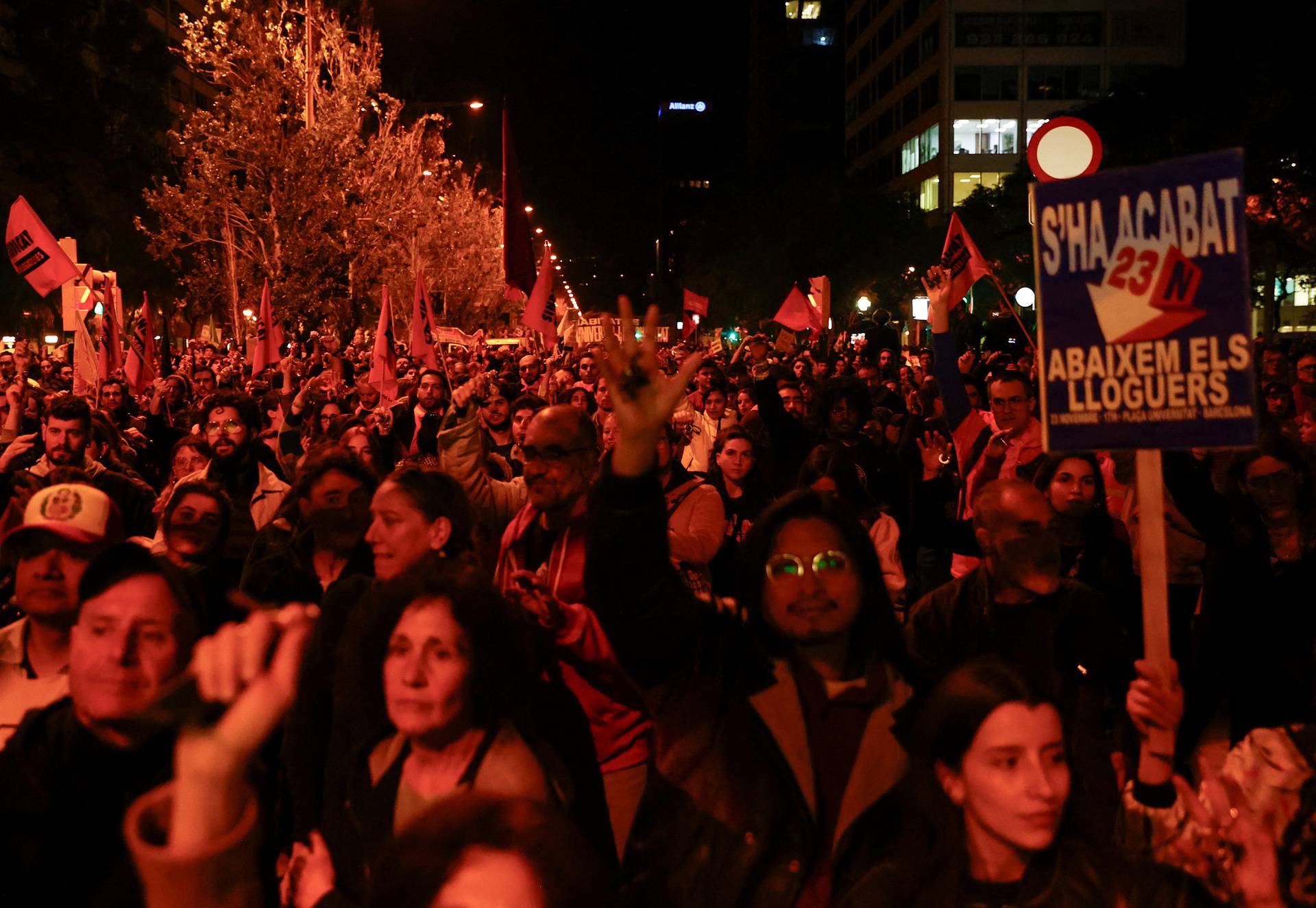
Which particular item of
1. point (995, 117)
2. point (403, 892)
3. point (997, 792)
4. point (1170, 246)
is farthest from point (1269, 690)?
point (995, 117)

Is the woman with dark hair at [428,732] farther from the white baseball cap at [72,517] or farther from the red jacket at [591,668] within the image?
the white baseball cap at [72,517]

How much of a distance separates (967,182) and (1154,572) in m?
88.6

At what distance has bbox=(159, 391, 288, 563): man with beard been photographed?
717 centimetres

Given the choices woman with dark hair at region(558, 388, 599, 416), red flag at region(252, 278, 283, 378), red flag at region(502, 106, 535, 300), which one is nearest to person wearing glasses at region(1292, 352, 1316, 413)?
woman with dark hair at region(558, 388, 599, 416)

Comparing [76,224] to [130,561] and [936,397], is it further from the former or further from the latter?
[130,561]

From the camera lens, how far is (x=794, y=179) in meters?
69.7

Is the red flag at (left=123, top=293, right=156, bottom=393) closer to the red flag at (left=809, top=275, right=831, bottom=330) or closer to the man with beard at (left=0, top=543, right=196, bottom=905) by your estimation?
the red flag at (left=809, top=275, right=831, bottom=330)

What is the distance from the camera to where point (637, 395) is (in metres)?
2.94

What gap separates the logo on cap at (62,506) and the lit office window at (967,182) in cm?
8639

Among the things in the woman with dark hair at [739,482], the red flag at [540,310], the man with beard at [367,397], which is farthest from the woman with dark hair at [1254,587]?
the red flag at [540,310]

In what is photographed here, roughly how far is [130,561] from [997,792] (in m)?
1.99

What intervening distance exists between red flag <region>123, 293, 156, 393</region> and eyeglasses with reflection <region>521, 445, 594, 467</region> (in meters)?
Answer: 12.8

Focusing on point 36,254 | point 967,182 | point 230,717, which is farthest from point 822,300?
point 967,182

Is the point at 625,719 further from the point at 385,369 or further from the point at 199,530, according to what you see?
the point at 385,369
